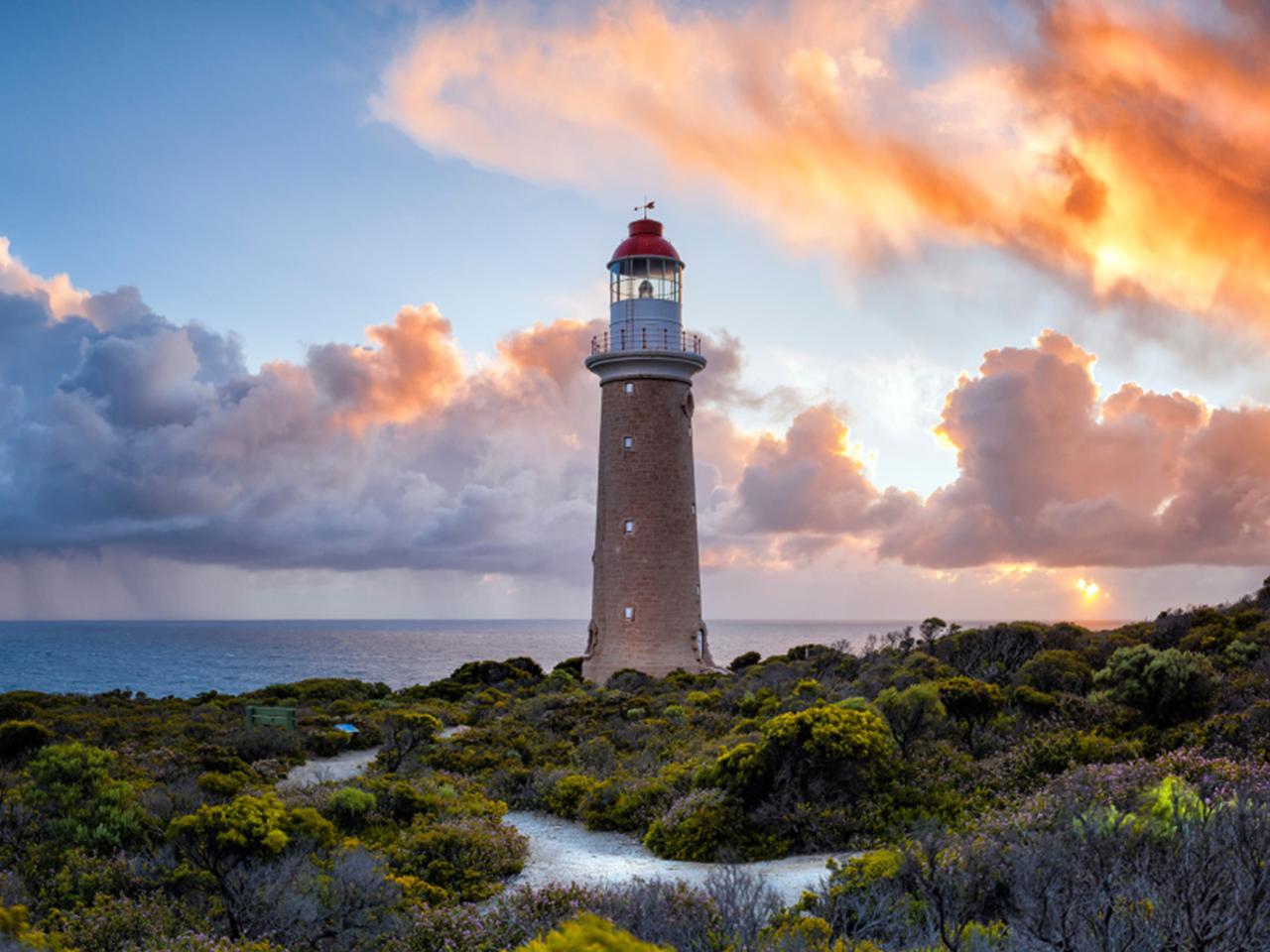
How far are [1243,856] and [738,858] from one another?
253 inches

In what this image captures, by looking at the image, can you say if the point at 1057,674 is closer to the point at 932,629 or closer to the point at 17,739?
the point at 932,629

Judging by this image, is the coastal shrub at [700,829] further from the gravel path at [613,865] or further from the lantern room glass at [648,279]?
the lantern room glass at [648,279]

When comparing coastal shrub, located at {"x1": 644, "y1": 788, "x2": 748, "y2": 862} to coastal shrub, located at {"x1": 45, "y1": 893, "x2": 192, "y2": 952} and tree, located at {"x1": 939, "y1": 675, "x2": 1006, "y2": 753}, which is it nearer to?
tree, located at {"x1": 939, "y1": 675, "x2": 1006, "y2": 753}

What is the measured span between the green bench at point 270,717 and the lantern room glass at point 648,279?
586 inches

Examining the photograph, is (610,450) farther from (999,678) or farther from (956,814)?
(956,814)

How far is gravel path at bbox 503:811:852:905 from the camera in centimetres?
1091

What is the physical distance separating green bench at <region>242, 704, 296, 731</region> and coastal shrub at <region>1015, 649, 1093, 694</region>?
15.5 m

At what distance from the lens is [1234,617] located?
70.7 feet

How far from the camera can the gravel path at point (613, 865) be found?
1091 centimetres

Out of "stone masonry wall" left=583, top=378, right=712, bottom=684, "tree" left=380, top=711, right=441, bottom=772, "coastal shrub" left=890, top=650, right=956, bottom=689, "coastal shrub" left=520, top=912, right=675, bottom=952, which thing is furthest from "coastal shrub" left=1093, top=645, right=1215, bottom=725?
"stone masonry wall" left=583, top=378, right=712, bottom=684

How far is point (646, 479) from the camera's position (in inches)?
1172

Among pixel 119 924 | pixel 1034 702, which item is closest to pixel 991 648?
pixel 1034 702

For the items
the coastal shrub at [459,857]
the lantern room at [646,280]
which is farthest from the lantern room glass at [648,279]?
the coastal shrub at [459,857]

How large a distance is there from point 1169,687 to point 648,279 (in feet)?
65.2
